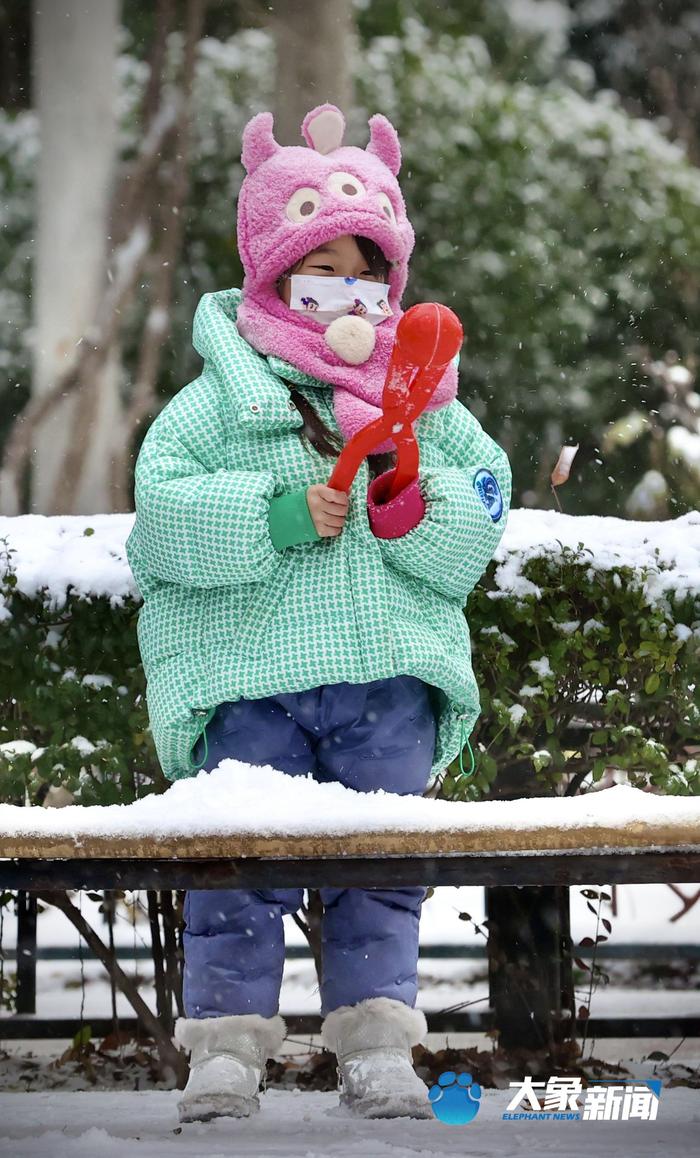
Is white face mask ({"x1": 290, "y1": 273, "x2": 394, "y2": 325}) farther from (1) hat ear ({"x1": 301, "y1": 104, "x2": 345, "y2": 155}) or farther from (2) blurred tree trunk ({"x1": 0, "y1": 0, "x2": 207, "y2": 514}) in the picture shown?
(2) blurred tree trunk ({"x1": 0, "y1": 0, "x2": 207, "y2": 514})

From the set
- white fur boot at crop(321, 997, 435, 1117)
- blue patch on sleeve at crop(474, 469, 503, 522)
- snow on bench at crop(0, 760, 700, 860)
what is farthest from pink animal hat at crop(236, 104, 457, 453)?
white fur boot at crop(321, 997, 435, 1117)

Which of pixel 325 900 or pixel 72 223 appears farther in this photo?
pixel 72 223

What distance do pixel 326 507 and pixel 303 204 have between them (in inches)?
22.6

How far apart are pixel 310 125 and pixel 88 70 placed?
519cm

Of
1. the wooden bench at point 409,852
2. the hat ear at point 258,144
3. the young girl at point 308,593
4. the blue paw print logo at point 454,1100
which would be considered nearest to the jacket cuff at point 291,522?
the young girl at point 308,593

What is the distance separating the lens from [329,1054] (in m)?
3.27

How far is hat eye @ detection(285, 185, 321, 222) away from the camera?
2.28 m

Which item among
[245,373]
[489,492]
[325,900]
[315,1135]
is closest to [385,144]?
[245,373]

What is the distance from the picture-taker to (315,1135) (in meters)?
1.98

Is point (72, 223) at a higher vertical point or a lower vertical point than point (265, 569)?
higher

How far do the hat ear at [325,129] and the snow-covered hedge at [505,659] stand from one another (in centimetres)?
92

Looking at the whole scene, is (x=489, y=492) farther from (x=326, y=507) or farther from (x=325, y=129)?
(x=325, y=129)

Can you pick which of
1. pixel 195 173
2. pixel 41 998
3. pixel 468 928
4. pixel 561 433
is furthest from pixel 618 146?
pixel 41 998

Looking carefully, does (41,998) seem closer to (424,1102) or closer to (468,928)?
(468,928)
